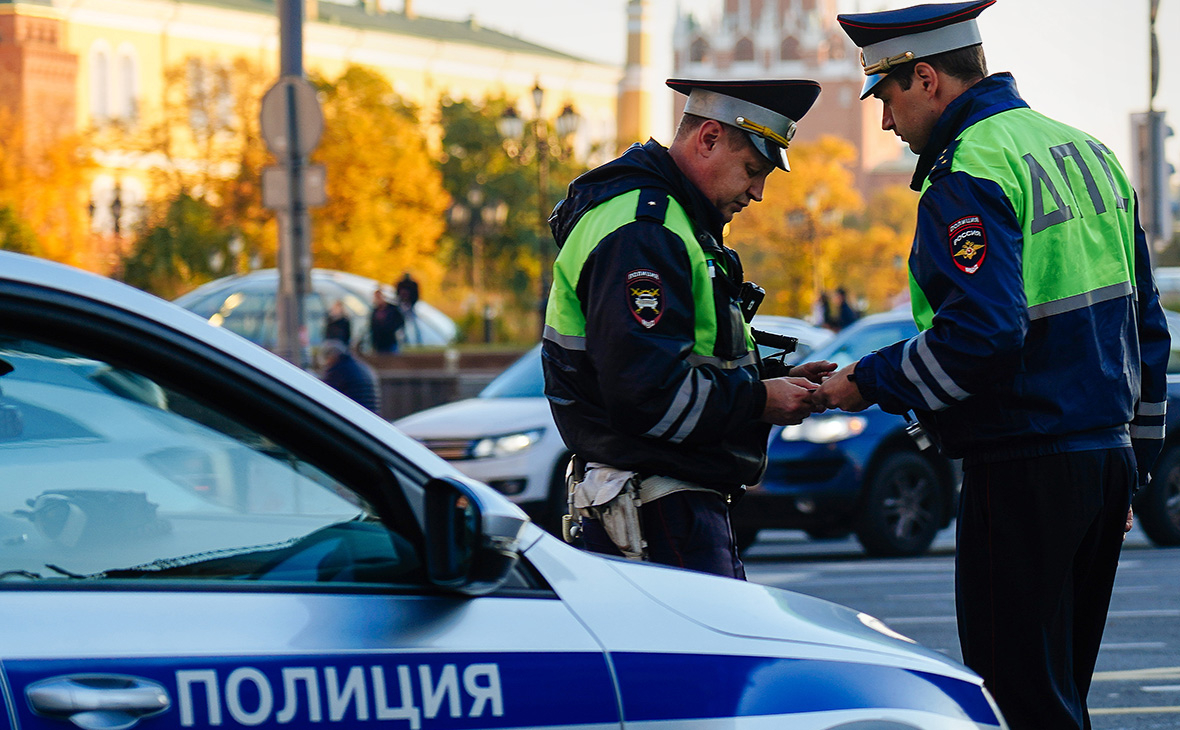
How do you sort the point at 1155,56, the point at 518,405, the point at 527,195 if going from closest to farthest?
1. the point at 518,405
2. the point at 1155,56
3. the point at 527,195

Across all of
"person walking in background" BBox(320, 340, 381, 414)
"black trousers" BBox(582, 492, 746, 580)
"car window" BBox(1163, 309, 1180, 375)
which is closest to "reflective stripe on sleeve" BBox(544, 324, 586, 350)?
"black trousers" BBox(582, 492, 746, 580)

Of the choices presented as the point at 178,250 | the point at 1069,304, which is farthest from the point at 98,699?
the point at 178,250

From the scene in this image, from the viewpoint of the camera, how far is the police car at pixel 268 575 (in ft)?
7.02

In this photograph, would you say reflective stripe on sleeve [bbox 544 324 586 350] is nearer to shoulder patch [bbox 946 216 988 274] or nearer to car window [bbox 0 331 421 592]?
shoulder patch [bbox 946 216 988 274]

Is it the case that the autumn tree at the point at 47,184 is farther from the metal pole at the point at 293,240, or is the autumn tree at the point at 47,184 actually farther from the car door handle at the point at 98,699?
the car door handle at the point at 98,699

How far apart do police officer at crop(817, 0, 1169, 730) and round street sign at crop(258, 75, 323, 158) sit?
343 inches

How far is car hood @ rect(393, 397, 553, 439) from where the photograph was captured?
10.4 metres

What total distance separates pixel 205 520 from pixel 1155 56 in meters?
18.6

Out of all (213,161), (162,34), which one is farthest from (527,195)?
(162,34)

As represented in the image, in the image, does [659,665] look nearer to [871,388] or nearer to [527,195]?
[871,388]

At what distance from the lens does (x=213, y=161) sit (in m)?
48.0

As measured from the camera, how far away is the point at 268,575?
7.61ft

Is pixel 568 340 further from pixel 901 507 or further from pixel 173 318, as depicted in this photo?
pixel 901 507

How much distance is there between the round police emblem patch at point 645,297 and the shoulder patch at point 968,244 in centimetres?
59
